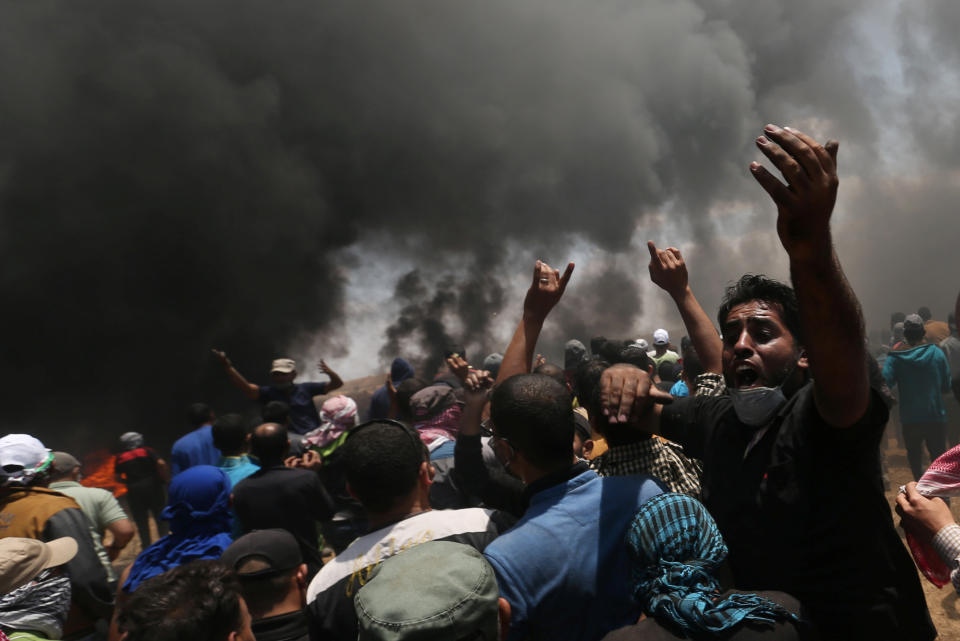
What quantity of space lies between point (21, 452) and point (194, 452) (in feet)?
7.09

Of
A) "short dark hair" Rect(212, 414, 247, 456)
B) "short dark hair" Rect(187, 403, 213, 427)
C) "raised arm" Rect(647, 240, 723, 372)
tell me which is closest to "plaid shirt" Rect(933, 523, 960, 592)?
"raised arm" Rect(647, 240, 723, 372)

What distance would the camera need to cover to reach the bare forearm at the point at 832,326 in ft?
3.44

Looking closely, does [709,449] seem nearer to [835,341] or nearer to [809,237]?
[835,341]

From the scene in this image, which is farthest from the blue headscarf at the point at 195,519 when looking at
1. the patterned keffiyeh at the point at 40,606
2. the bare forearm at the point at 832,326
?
the bare forearm at the point at 832,326

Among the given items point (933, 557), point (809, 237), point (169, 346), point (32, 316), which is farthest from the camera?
point (169, 346)

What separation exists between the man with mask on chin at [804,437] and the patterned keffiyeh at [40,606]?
82.5 inches

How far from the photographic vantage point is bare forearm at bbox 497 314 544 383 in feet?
7.64

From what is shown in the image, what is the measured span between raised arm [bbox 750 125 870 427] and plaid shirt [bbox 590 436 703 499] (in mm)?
823

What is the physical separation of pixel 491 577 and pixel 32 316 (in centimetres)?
1099

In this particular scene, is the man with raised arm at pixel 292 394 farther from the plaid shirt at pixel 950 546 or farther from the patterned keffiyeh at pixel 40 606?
the plaid shirt at pixel 950 546

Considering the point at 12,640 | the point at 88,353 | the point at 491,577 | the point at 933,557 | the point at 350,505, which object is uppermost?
the point at 88,353

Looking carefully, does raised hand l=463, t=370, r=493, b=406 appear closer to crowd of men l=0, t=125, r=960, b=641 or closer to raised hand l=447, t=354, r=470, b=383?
crowd of men l=0, t=125, r=960, b=641

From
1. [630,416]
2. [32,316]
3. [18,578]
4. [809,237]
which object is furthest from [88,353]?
[809,237]

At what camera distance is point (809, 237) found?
1.03 metres
